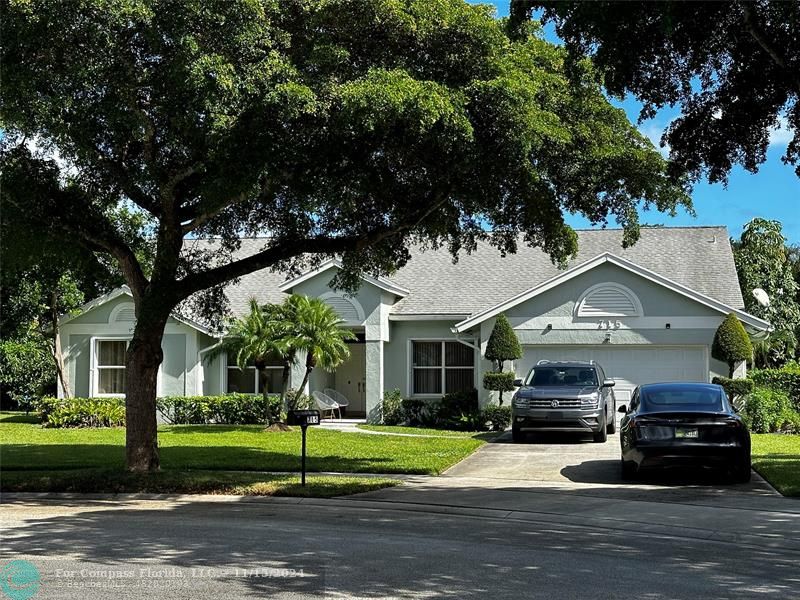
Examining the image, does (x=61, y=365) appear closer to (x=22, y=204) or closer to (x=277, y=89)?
(x=22, y=204)

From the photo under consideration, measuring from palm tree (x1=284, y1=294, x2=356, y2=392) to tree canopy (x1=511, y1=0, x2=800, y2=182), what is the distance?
12433 millimetres

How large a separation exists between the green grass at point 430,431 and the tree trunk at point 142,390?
10281mm

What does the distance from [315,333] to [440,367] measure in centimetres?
553

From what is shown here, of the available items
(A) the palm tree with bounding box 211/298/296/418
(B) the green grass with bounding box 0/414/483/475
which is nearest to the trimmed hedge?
(B) the green grass with bounding box 0/414/483/475

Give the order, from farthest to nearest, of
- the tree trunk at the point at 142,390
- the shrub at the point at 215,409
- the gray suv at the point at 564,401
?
the shrub at the point at 215,409
the gray suv at the point at 564,401
the tree trunk at the point at 142,390

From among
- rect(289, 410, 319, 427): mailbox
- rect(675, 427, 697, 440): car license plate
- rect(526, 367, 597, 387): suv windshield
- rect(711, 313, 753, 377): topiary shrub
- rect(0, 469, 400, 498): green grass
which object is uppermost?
rect(711, 313, 753, 377): topiary shrub

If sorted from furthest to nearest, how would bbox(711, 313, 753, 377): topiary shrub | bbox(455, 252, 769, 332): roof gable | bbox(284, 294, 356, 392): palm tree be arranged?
bbox(455, 252, 769, 332): roof gable
bbox(284, 294, 356, 392): palm tree
bbox(711, 313, 753, 377): topiary shrub

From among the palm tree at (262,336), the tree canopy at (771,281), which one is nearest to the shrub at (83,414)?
the palm tree at (262,336)

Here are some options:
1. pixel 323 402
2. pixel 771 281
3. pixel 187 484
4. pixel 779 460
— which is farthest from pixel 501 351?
pixel 771 281

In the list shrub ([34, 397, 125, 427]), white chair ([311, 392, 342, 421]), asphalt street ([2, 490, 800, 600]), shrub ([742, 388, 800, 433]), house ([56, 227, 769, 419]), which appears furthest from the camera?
white chair ([311, 392, 342, 421])

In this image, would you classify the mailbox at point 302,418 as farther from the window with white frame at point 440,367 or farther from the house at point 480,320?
the window with white frame at point 440,367

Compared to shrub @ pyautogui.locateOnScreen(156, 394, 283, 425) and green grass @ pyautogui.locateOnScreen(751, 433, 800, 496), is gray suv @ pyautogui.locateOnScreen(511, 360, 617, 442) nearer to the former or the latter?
green grass @ pyautogui.locateOnScreen(751, 433, 800, 496)

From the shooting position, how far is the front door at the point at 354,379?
1219 inches

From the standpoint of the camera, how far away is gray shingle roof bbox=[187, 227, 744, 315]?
92.2ft
